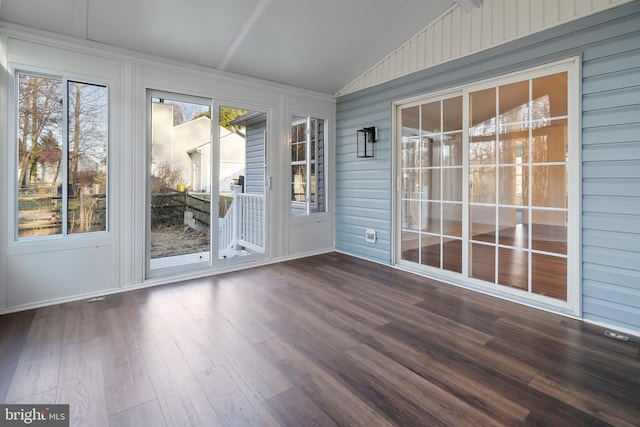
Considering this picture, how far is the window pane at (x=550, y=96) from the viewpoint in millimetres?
2893

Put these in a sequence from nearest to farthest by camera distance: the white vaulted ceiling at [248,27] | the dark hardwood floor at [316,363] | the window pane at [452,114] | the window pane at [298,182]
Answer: the dark hardwood floor at [316,363] < the white vaulted ceiling at [248,27] < the window pane at [452,114] < the window pane at [298,182]

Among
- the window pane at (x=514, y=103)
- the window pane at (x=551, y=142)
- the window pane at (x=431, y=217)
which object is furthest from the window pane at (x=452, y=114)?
the window pane at (x=431, y=217)

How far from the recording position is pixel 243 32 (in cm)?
337

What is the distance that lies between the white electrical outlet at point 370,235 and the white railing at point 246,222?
1.63m

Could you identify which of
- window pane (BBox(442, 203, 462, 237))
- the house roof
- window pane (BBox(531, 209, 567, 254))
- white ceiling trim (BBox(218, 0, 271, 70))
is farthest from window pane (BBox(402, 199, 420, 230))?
white ceiling trim (BBox(218, 0, 271, 70))

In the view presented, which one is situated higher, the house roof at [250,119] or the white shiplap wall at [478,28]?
the white shiplap wall at [478,28]

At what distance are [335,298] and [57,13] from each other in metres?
3.72

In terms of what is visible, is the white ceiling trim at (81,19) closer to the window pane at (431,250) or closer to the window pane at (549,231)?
the window pane at (431,250)

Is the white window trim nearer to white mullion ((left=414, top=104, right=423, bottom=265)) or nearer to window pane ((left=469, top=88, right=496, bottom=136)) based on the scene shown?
white mullion ((left=414, top=104, right=423, bottom=265))

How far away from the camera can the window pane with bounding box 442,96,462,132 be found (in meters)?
3.71

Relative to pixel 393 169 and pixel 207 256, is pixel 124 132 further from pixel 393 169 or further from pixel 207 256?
pixel 393 169

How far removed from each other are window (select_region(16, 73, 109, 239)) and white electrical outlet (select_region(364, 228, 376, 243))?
343 centimetres

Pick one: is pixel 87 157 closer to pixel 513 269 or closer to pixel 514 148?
pixel 514 148

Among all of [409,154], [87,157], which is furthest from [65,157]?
[409,154]
